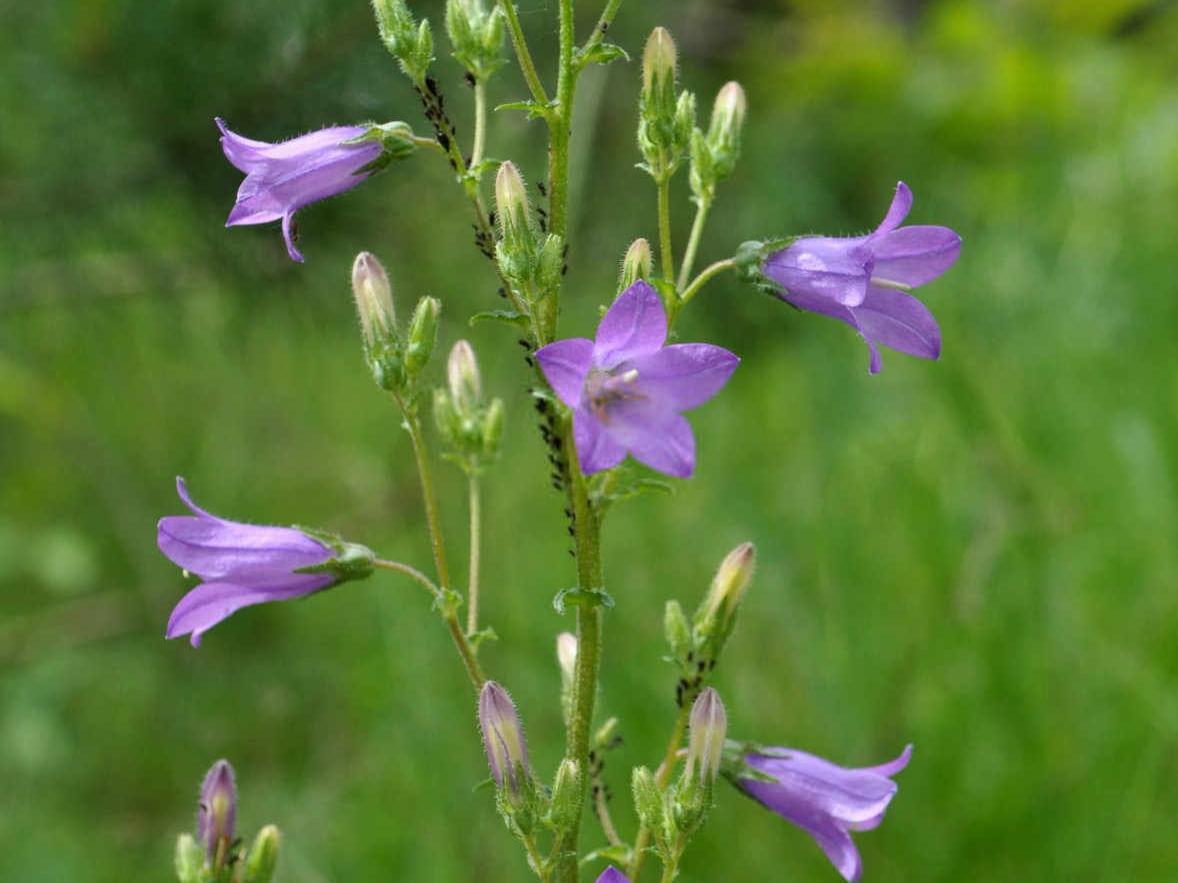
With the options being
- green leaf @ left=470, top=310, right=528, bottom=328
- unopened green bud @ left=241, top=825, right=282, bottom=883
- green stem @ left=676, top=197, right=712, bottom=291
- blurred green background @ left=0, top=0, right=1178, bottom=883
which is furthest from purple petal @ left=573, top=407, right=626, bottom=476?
blurred green background @ left=0, top=0, right=1178, bottom=883

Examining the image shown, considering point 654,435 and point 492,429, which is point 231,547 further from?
point 654,435

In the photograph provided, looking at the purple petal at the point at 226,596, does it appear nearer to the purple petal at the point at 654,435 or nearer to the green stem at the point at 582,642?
the green stem at the point at 582,642

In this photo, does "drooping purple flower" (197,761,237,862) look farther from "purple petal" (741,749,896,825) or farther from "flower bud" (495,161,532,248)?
"flower bud" (495,161,532,248)

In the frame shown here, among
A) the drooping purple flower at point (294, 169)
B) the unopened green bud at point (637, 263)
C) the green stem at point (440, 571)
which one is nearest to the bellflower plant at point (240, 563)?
the green stem at point (440, 571)

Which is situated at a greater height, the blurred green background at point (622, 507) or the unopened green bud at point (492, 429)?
the unopened green bud at point (492, 429)

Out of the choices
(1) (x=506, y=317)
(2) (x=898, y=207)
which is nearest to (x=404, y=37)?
(1) (x=506, y=317)

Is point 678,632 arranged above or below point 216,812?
above

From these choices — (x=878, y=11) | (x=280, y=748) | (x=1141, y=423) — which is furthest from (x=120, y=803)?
(x=878, y=11)
